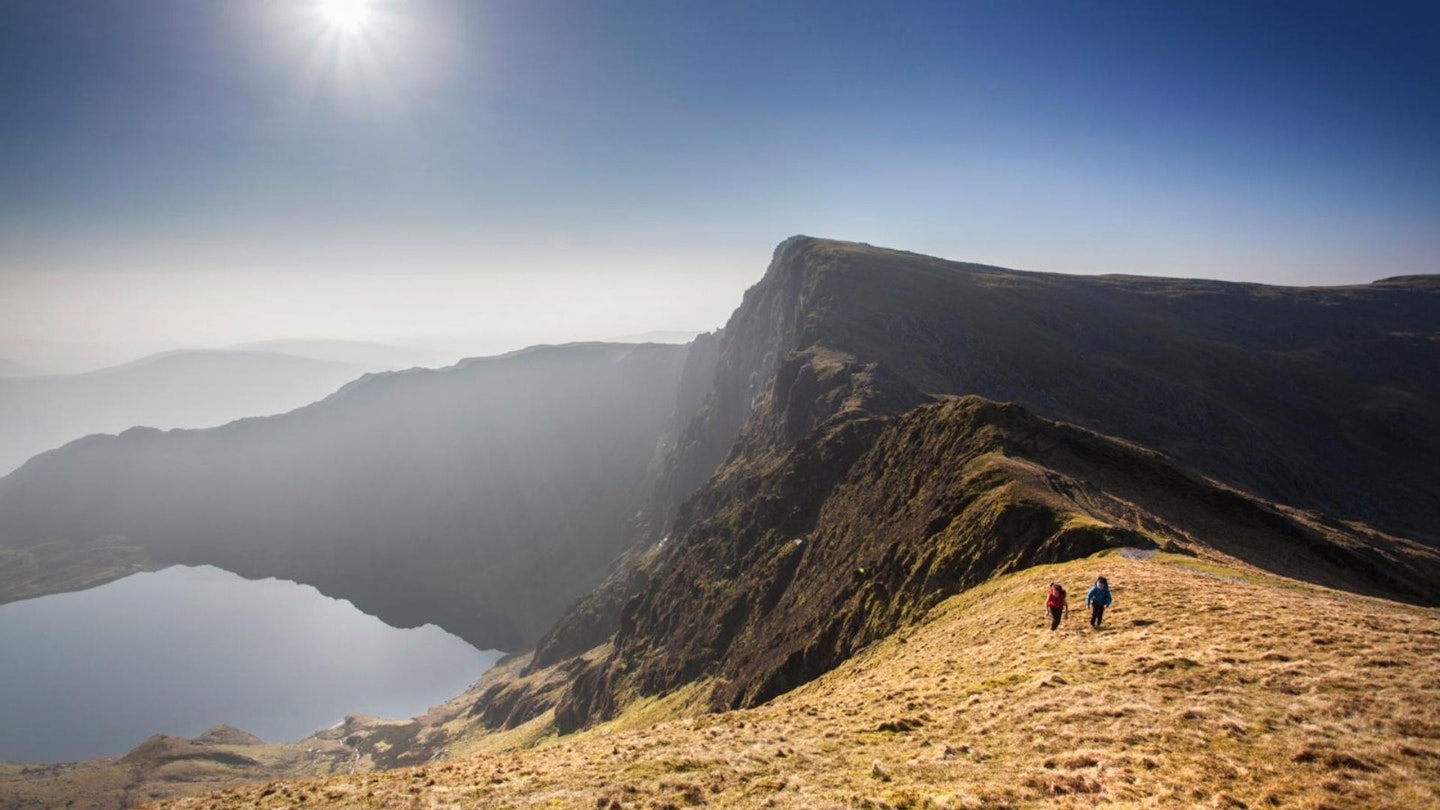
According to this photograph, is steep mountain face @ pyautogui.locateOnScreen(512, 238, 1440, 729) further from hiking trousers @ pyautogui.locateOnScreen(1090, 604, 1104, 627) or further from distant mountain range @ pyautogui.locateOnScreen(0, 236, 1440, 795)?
hiking trousers @ pyautogui.locateOnScreen(1090, 604, 1104, 627)

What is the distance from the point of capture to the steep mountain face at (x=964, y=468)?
4712 centimetres

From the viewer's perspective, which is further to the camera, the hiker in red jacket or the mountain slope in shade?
the mountain slope in shade

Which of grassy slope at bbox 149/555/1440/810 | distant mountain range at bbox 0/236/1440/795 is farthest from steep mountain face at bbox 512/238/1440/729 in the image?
grassy slope at bbox 149/555/1440/810

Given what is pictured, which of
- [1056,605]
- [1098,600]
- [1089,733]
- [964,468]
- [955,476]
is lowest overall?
[1089,733]

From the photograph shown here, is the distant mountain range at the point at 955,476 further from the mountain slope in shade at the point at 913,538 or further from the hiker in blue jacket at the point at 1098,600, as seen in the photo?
the hiker in blue jacket at the point at 1098,600

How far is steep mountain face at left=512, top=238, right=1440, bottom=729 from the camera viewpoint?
4712cm

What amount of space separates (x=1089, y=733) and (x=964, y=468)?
37266mm

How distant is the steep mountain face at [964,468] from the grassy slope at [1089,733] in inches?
532

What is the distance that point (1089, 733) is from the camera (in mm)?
17891

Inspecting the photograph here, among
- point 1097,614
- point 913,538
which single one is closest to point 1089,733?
point 1097,614

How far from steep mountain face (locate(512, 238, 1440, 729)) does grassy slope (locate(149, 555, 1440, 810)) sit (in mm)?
13500

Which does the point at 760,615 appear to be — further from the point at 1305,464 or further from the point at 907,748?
the point at 1305,464

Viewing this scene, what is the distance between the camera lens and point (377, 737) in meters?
157

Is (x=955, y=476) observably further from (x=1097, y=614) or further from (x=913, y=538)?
(x=1097, y=614)
